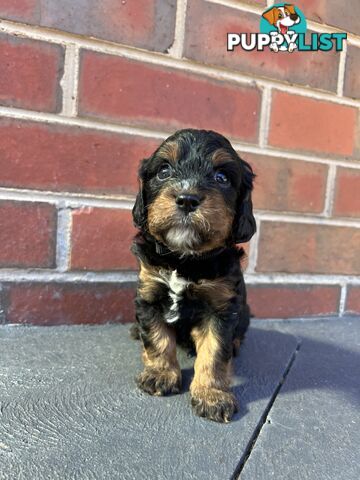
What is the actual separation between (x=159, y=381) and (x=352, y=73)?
2.00 metres

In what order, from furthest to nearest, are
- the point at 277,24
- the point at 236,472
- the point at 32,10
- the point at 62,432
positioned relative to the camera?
the point at 277,24
the point at 32,10
the point at 62,432
the point at 236,472

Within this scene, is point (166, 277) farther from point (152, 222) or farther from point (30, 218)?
point (30, 218)

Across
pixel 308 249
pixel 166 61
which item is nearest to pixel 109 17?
pixel 166 61

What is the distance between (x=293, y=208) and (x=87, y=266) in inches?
46.5

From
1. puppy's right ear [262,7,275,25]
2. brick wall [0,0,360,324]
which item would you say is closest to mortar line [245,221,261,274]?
brick wall [0,0,360,324]

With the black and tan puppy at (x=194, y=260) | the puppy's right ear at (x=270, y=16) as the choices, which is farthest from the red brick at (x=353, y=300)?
the puppy's right ear at (x=270, y=16)

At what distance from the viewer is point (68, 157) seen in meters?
2.01

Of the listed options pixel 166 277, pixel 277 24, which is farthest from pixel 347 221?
pixel 166 277

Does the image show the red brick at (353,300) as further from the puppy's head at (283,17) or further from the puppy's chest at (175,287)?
the puppy's head at (283,17)

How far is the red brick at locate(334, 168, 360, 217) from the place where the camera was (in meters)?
2.52

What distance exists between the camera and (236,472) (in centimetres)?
116

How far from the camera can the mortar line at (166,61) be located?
188cm

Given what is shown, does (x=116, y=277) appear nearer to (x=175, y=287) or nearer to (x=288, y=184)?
(x=175, y=287)

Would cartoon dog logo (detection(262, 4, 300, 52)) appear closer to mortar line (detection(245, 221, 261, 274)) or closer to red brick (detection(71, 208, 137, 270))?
mortar line (detection(245, 221, 261, 274))
